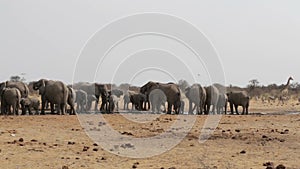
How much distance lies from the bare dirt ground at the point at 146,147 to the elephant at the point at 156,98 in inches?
566

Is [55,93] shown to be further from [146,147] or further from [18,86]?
[146,147]

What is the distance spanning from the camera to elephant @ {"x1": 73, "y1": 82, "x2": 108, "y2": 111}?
3698cm

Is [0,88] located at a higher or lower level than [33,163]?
higher

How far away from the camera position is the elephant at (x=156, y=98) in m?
36.8

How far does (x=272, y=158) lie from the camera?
1434cm

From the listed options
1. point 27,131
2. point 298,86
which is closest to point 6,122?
point 27,131

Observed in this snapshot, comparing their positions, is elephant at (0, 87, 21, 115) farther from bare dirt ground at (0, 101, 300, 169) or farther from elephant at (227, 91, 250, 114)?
elephant at (227, 91, 250, 114)

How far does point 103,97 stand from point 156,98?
373 centimetres

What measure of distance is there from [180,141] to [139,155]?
3.16m

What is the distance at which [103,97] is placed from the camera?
121 ft

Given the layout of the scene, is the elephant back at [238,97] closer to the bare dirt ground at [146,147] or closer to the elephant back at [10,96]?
the bare dirt ground at [146,147]

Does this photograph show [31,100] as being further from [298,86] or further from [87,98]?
[298,86]

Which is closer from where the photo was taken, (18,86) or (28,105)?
(28,105)

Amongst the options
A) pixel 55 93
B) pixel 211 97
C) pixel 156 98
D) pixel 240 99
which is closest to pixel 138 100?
pixel 156 98
